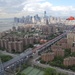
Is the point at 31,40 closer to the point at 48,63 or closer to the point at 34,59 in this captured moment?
the point at 34,59

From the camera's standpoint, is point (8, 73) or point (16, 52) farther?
point (16, 52)

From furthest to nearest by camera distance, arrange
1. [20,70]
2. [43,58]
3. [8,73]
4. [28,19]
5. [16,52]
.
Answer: [28,19]
[16,52]
[43,58]
[20,70]
[8,73]

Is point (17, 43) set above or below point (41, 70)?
above

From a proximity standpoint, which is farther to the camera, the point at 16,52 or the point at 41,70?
the point at 16,52

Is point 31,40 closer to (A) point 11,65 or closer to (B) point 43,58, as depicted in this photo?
(B) point 43,58

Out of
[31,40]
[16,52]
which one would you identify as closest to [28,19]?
[31,40]

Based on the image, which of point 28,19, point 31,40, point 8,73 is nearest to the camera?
point 8,73

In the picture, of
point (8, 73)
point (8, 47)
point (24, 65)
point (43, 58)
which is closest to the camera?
point (8, 73)

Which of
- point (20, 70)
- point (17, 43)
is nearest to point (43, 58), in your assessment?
point (20, 70)

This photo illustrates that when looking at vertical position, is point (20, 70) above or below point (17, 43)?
below
